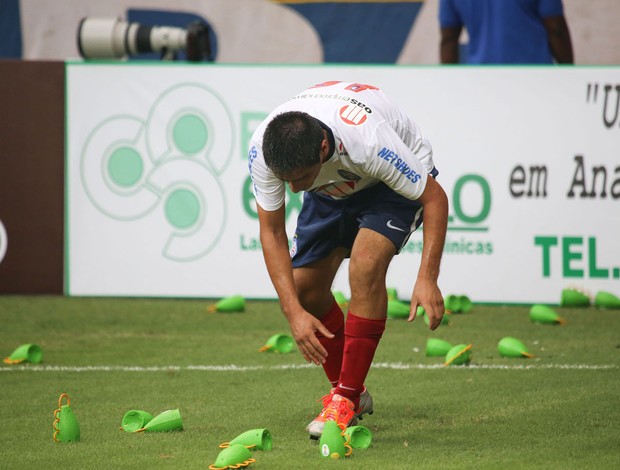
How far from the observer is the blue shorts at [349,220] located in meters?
5.38

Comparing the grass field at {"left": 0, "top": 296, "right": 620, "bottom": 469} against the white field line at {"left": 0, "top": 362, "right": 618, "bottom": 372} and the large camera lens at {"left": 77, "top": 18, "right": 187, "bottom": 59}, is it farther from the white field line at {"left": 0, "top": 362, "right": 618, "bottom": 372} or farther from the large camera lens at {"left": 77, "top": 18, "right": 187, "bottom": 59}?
the large camera lens at {"left": 77, "top": 18, "right": 187, "bottom": 59}

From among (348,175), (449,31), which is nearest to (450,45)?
(449,31)

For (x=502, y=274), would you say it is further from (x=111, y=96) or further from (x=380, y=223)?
(x=380, y=223)

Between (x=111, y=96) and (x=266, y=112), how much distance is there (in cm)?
126

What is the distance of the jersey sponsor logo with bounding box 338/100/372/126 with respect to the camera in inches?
198

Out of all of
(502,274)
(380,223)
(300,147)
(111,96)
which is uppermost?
(300,147)

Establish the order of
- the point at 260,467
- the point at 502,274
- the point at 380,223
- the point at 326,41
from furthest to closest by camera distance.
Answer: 1. the point at 326,41
2. the point at 502,274
3. the point at 380,223
4. the point at 260,467

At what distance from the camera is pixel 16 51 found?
43.5 feet

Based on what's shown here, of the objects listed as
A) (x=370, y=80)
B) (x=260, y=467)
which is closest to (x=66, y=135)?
(x=370, y=80)

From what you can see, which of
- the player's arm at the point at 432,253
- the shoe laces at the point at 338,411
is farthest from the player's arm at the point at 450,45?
the shoe laces at the point at 338,411

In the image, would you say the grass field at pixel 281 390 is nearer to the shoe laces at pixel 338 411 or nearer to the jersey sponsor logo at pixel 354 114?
the shoe laces at pixel 338 411

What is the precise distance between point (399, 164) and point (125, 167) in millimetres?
5138

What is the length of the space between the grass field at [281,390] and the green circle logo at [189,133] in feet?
4.15

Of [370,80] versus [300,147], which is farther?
[370,80]
